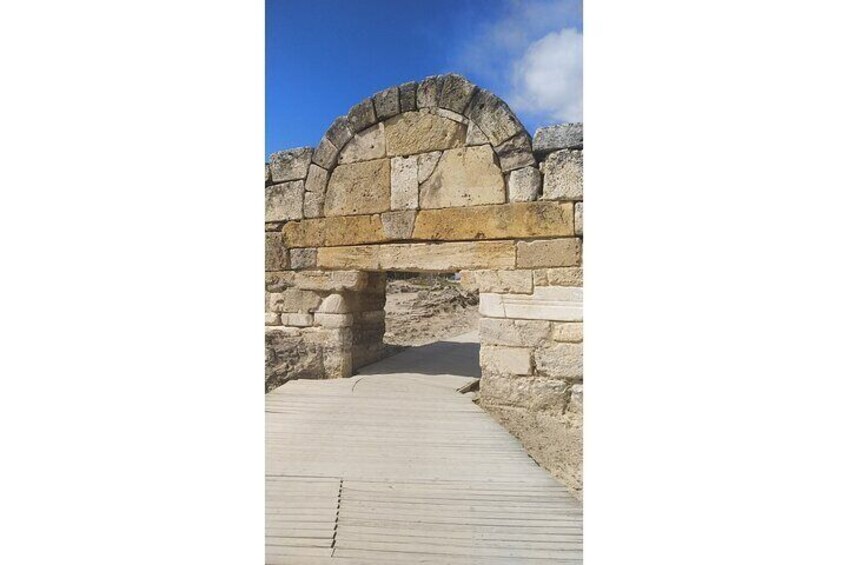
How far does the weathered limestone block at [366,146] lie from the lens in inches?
135

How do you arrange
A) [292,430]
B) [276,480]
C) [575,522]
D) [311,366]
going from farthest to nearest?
[311,366] < [292,430] < [276,480] < [575,522]

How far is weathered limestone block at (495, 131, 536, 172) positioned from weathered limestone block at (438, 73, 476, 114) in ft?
1.56

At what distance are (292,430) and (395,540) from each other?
1.24m

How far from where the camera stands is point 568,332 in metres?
2.95

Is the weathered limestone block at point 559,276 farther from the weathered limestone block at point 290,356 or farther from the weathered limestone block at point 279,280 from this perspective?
the weathered limestone block at point 279,280

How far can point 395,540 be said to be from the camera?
154cm

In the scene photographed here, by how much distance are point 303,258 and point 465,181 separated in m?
1.69

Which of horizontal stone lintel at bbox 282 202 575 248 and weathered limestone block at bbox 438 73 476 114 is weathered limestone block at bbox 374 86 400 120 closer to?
weathered limestone block at bbox 438 73 476 114

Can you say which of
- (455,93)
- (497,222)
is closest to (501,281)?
(497,222)

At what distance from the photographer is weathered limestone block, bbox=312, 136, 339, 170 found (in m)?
3.56

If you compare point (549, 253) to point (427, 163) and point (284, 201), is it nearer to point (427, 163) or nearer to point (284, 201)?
point (427, 163)

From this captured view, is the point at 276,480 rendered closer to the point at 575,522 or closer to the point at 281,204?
the point at 575,522

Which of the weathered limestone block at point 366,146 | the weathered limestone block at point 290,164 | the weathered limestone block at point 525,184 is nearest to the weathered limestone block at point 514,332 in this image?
the weathered limestone block at point 525,184
